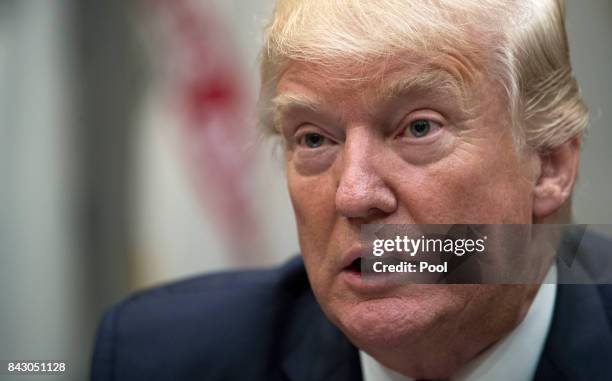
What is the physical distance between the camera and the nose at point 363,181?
99cm

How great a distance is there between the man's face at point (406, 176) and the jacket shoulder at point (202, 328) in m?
0.34

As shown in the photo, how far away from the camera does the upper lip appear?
1.03m

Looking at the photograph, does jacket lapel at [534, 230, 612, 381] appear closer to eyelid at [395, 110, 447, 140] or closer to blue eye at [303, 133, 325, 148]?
eyelid at [395, 110, 447, 140]

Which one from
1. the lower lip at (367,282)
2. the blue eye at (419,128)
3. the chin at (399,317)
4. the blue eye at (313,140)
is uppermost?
the blue eye at (313,140)

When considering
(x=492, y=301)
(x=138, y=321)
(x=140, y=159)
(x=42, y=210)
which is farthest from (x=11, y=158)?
(x=492, y=301)

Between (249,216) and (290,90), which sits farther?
(249,216)

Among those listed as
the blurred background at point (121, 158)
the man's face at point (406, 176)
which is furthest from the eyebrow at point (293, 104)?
the blurred background at point (121, 158)

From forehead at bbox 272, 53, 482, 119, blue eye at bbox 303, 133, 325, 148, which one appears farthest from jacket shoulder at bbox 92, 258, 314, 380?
forehead at bbox 272, 53, 482, 119

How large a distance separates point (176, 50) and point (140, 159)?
0.29 meters

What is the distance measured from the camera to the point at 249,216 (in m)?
2.01

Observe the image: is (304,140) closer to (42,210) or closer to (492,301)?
(492,301)

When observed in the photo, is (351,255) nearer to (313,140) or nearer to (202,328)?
(313,140)

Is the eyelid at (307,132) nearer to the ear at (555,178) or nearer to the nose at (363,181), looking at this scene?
the nose at (363,181)

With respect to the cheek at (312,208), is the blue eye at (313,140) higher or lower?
higher
